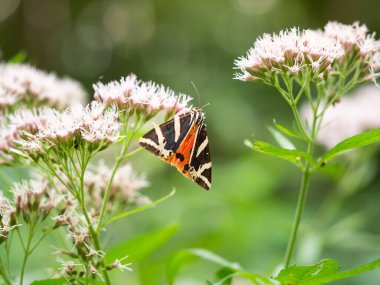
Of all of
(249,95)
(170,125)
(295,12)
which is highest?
(295,12)

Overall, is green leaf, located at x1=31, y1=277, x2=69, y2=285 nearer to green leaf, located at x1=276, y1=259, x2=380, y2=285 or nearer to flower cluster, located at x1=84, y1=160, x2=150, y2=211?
flower cluster, located at x1=84, y1=160, x2=150, y2=211

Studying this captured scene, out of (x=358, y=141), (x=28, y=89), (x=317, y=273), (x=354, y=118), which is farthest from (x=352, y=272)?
(x=354, y=118)

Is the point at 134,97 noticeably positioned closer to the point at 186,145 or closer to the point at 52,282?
the point at 186,145

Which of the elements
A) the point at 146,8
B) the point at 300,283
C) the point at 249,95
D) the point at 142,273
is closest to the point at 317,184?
the point at 249,95

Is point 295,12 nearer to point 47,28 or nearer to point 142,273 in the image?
point 47,28

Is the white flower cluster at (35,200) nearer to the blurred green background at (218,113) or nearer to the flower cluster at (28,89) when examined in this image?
the flower cluster at (28,89)

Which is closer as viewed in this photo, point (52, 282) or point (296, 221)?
point (52, 282)
